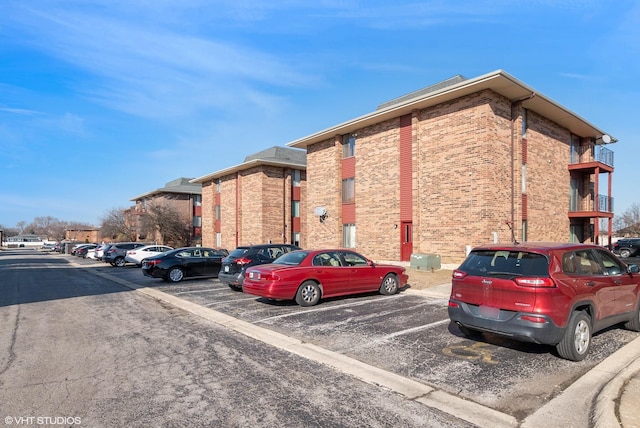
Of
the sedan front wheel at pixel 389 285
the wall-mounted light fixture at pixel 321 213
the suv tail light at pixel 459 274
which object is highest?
the wall-mounted light fixture at pixel 321 213

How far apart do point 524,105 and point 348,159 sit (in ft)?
32.1

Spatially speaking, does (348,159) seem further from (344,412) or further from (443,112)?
(344,412)

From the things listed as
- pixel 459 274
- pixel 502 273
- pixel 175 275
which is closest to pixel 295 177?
pixel 175 275

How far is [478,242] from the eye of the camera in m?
16.6

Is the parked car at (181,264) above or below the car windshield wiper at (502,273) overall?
below

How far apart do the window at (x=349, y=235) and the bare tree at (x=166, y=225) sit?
28.3m

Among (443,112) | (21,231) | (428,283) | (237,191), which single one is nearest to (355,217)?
(443,112)

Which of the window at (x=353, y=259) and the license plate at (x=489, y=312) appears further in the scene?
the window at (x=353, y=259)

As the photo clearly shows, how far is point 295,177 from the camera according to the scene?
33906mm

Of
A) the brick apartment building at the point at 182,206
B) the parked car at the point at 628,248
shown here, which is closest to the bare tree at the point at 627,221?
the parked car at the point at 628,248

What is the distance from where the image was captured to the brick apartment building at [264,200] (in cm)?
3184

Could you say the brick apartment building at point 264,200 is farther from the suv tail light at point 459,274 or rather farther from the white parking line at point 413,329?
the suv tail light at point 459,274

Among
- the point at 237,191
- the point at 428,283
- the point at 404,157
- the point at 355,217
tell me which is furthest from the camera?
the point at 237,191

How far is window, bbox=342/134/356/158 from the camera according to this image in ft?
78.1
